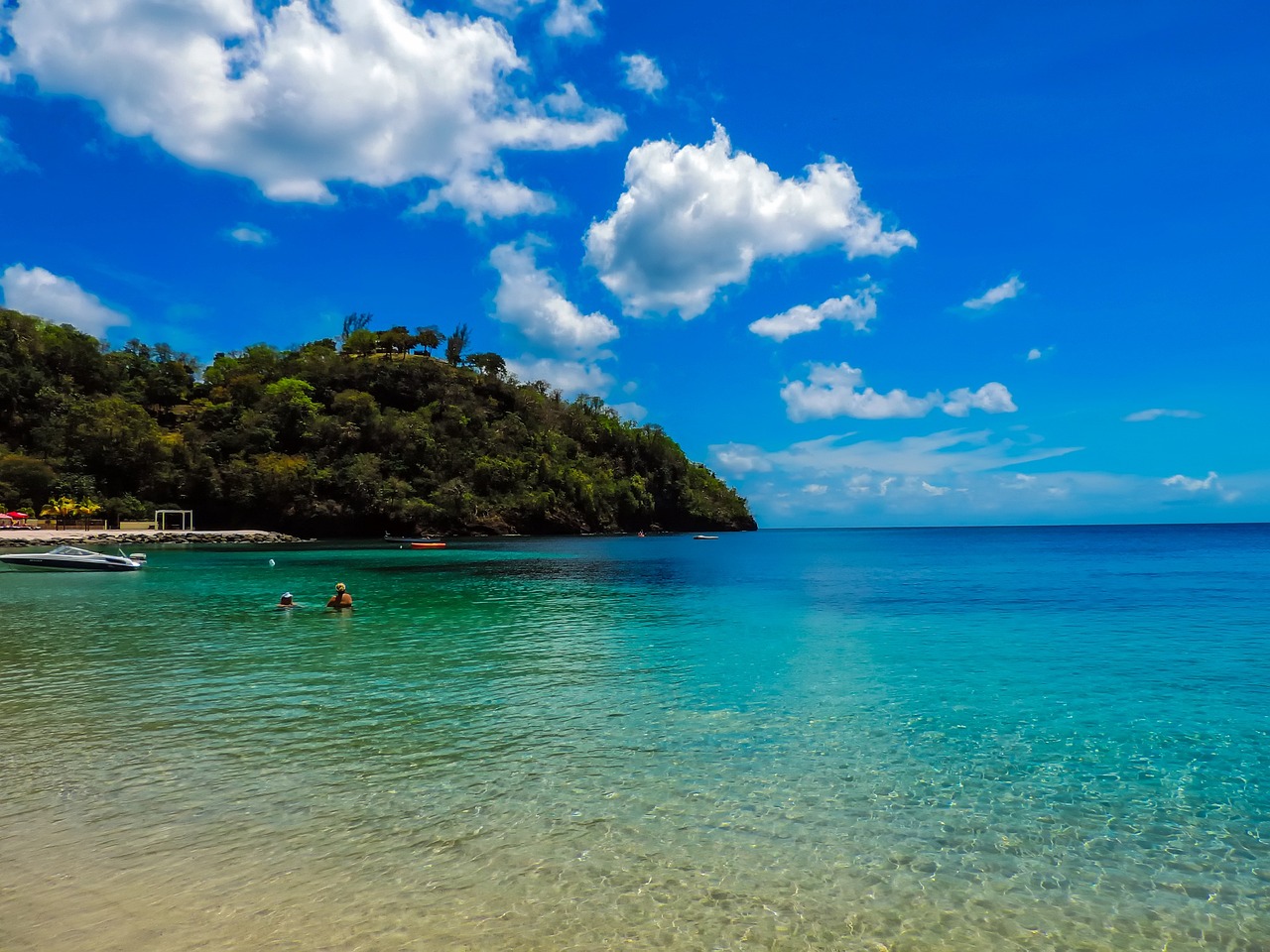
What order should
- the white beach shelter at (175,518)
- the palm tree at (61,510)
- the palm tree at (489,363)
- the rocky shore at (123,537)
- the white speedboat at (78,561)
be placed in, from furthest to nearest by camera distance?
the palm tree at (489,363) → the white beach shelter at (175,518) → the palm tree at (61,510) → the rocky shore at (123,537) → the white speedboat at (78,561)

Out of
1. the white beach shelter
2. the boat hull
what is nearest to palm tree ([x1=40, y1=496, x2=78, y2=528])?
the white beach shelter

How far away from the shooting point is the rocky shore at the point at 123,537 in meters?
58.5

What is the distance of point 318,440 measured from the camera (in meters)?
100

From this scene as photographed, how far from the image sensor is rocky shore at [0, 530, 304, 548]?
58.5m

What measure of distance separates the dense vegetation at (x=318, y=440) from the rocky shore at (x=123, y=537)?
10.6 m

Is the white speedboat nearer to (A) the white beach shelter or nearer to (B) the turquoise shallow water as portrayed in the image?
(B) the turquoise shallow water

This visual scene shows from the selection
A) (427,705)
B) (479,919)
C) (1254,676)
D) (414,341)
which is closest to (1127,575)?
(1254,676)

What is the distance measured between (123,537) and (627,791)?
78.0m

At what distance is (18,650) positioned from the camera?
16344 mm

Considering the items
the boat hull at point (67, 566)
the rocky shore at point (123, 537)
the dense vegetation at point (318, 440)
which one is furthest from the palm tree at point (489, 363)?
the boat hull at point (67, 566)

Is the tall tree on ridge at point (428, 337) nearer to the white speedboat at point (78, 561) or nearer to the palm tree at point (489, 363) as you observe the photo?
the palm tree at point (489, 363)

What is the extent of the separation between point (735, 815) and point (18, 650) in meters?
17.6

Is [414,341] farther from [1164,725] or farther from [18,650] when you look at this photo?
[1164,725]

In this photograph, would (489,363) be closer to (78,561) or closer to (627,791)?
(78,561)
